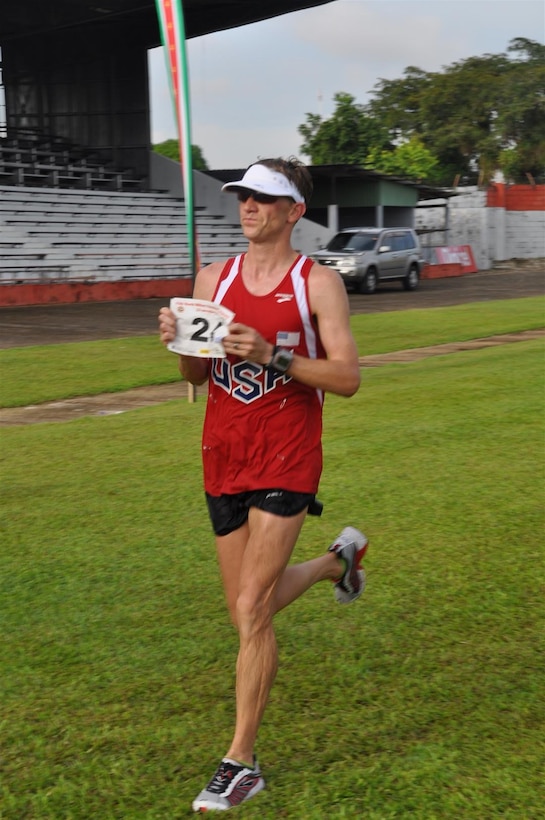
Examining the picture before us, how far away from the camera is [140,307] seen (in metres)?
25.7

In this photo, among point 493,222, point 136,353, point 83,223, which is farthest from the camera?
point 493,222

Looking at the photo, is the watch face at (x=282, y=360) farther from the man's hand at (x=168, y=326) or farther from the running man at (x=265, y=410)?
the man's hand at (x=168, y=326)

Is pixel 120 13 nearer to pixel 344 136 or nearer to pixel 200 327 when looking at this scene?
pixel 344 136

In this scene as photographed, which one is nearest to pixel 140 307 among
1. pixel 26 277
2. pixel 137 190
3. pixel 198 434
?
pixel 26 277

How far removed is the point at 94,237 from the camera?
30969 millimetres

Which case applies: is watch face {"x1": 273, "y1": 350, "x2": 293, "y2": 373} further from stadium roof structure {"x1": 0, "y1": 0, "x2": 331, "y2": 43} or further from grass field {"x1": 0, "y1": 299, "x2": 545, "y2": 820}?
stadium roof structure {"x1": 0, "y1": 0, "x2": 331, "y2": 43}

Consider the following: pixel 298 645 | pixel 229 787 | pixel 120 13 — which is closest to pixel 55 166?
pixel 120 13

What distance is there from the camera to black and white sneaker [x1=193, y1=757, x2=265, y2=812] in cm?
327

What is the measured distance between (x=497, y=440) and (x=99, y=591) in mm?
4634

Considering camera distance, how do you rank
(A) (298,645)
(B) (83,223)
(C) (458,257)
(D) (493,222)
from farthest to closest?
(D) (493,222) → (C) (458,257) → (B) (83,223) → (A) (298,645)

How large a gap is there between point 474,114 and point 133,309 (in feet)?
167

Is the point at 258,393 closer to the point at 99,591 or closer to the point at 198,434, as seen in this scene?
the point at 99,591

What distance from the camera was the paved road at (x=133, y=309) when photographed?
1898 centimetres

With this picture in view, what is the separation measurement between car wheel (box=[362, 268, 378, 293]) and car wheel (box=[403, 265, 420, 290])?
180 cm
